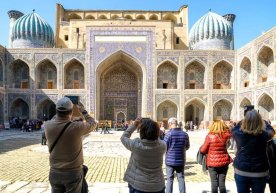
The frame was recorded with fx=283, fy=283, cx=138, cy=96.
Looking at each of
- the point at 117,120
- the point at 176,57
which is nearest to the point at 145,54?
the point at 176,57

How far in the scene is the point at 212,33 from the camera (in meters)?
27.5

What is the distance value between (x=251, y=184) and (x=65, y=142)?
76.6 inches

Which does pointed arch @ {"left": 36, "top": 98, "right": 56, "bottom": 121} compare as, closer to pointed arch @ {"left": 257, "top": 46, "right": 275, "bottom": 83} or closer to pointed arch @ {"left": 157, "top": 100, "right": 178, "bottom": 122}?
pointed arch @ {"left": 157, "top": 100, "right": 178, "bottom": 122}

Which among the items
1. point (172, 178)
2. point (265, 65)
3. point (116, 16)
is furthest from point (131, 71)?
point (172, 178)

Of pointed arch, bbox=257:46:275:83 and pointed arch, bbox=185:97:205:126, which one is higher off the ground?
pointed arch, bbox=257:46:275:83

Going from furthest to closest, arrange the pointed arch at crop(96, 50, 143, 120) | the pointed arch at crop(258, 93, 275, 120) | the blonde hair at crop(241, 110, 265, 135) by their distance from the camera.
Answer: the pointed arch at crop(96, 50, 143, 120) → the pointed arch at crop(258, 93, 275, 120) → the blonde hair at crop(241, 110, 265, 135)

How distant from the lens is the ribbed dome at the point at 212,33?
27500 millimetres

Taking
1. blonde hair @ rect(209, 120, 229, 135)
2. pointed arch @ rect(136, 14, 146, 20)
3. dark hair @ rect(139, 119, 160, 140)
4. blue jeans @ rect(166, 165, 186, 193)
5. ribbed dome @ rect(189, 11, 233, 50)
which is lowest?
blue jeans @ rect(166, 165, 186, 193)

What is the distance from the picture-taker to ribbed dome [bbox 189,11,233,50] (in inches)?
1083

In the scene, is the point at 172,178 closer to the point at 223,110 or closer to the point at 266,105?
the point at 266,105

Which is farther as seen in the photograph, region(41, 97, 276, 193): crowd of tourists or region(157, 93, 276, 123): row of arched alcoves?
region(157, 93, 276, 123): row of arched alcoves

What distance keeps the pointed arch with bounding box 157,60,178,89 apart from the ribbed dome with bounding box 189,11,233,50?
537 cm

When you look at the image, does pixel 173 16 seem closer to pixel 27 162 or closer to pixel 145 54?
pixel 145 54

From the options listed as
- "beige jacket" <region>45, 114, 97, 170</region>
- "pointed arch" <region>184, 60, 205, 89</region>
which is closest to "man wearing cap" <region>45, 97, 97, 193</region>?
"beige jacket" <region>45, 114, 97, 170</region>
